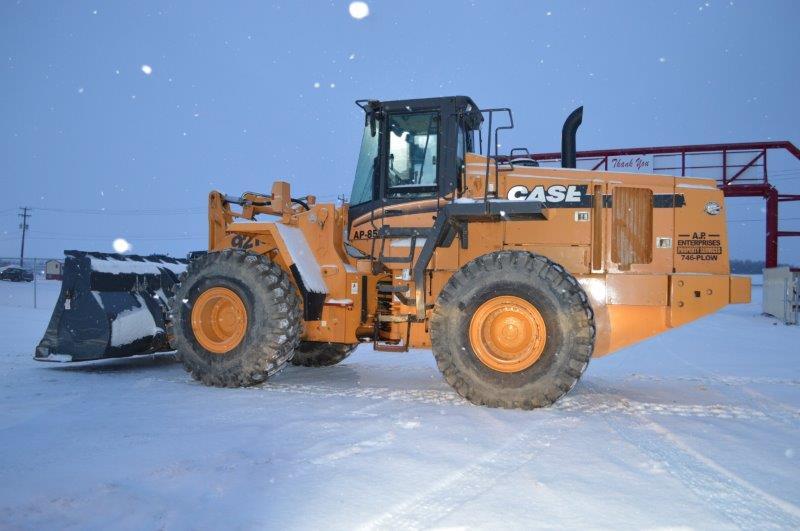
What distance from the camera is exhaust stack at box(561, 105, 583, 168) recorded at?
274 inches

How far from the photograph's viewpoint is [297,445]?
4262 millimetres

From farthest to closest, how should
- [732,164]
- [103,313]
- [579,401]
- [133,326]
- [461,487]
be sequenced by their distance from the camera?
1. [732,164]
2. [133,326]
3. [103,313]
4. [579,401]
5. [461,487]

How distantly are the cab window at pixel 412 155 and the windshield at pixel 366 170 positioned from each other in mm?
199

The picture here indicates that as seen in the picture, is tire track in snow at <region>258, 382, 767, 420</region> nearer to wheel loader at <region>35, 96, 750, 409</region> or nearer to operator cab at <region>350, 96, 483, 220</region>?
wheel loader at <region>35, 96, 750, 409</region>

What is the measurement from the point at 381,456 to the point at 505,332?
2.09 m

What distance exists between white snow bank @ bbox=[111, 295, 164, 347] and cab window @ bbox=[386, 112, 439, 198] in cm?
344

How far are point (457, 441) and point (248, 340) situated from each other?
275cm

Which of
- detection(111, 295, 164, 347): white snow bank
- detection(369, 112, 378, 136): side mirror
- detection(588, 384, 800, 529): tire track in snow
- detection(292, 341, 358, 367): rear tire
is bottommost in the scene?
detection(588, 384, 800, 529): tire track in snow

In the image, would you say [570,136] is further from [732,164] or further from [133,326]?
[732,164]

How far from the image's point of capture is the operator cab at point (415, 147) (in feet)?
21.6

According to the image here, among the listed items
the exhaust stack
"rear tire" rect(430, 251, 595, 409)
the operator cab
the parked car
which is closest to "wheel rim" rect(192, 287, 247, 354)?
the operator cab

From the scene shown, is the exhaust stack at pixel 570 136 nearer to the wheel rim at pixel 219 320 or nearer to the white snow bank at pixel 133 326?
the wheel rim at pixel 219 320

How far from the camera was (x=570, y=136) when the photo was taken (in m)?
7.00

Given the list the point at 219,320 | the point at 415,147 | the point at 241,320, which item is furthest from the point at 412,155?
the point at 219,320
